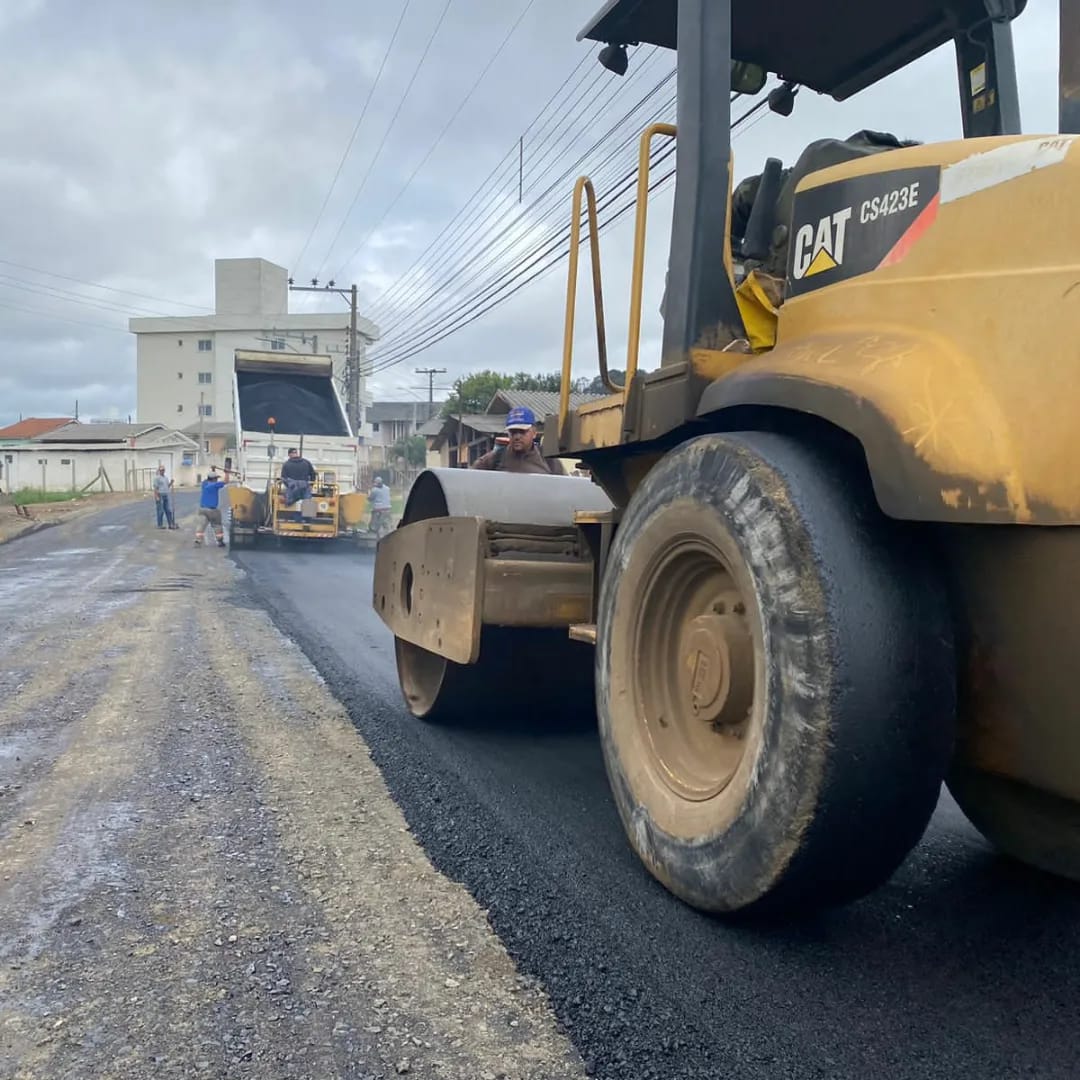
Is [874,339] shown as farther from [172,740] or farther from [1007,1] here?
[172,740]

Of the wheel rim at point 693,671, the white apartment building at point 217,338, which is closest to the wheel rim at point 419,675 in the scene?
the wheel rim at point 693,671

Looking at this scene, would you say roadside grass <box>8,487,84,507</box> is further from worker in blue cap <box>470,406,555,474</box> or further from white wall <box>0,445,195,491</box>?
worker in blue cap <box>470,406,555,474</box>

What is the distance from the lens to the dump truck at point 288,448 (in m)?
19.6

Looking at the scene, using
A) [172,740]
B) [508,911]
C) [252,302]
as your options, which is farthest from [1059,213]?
[252,302]

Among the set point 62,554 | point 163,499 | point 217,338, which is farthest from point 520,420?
point 217,338

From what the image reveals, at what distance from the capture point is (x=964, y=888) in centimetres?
292

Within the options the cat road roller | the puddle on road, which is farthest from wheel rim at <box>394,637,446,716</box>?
the puddle on road

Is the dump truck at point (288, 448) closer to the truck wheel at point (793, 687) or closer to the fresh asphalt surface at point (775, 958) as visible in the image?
the fresh asphalt surface at point (775, 958)

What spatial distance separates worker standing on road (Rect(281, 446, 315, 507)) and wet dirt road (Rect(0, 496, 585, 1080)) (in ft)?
45.5

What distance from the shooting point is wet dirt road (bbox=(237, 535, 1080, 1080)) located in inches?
81.2

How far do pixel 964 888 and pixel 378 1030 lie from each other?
1687mm

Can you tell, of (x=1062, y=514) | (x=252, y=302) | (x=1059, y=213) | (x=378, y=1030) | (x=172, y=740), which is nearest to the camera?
(x=1062, y=514)

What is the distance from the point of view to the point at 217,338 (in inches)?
3088

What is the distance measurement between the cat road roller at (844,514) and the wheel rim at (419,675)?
1839 mm
